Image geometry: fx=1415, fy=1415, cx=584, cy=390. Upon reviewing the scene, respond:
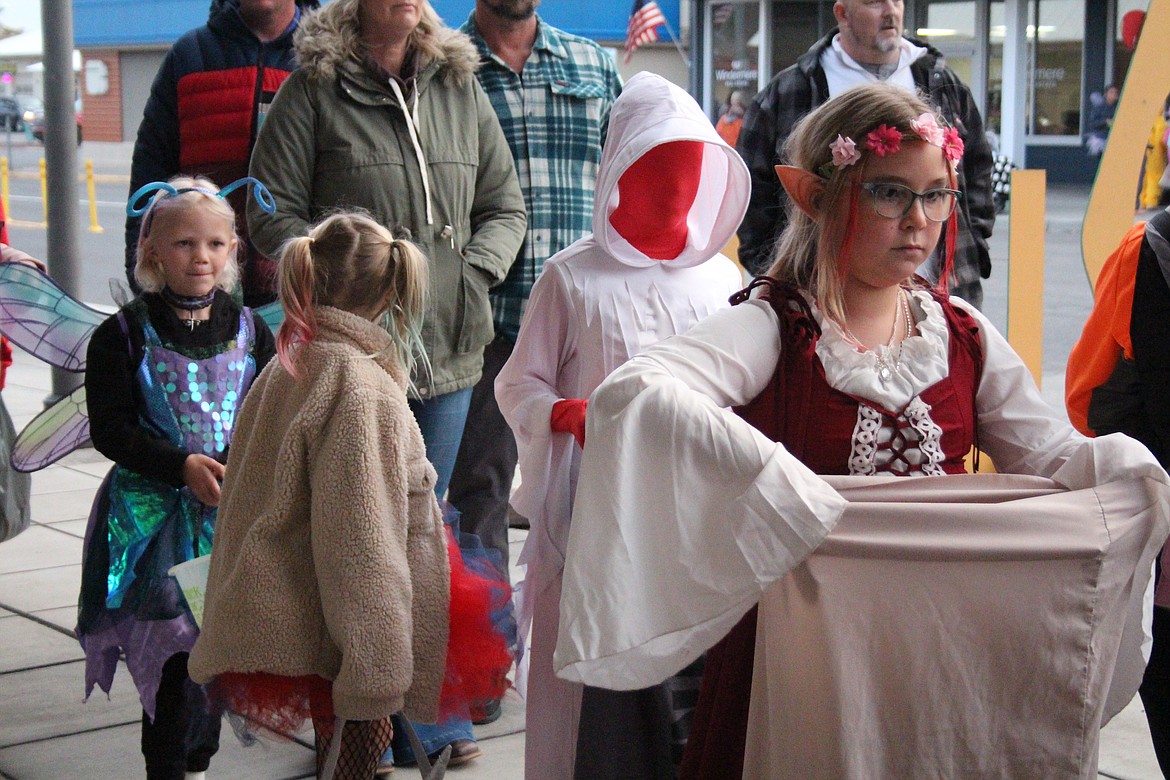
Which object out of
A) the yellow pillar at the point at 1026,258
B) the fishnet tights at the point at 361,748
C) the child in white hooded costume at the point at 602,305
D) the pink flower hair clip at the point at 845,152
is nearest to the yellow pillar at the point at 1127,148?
the yellow pillar at the point at 1026,258

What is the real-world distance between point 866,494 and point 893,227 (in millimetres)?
503

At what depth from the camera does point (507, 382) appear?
341 cm

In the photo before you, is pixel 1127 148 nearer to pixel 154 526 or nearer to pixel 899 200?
pixel 899 200

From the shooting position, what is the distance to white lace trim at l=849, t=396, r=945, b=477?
2430 mm

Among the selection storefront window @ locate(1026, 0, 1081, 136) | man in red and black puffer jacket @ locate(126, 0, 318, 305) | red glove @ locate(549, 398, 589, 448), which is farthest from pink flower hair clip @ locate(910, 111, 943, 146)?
storefront window @ locate(1026, 0, 1081, 136)

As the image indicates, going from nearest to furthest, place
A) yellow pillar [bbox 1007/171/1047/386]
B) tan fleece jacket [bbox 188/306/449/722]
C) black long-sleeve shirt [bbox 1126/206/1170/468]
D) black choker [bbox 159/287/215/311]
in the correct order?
tan fleece jacket [bbox 188/306/449/722], black long-sleeve shirt [bbox 1126/206/1170/468], black choker [bbox 159/287/215/311], yellow pillar [bbox 1007/171/1047/386]

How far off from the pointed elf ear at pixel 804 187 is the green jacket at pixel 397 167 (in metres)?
1.48

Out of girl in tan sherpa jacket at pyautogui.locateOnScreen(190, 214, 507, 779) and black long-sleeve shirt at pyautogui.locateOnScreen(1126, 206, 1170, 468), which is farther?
black long-sleeve shirt at pyautogui.locateOnScreen(1126, 206, 1170, 468)

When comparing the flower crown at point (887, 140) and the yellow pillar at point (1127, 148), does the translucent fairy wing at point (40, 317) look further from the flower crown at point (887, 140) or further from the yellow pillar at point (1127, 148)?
the yellow pillar at point (1127, 148)

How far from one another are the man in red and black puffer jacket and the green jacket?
500 mm

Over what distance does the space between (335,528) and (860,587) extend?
1.07 metres

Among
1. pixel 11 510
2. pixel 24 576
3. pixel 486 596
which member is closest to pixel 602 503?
pixel 486 596

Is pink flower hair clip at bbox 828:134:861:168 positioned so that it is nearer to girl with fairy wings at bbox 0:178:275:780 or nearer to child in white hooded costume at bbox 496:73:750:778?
child in white hooded costume at bbox 496:73:750:778

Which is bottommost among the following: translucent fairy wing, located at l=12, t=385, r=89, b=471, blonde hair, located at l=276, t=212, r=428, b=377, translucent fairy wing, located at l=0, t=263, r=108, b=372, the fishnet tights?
the fishnet tights
